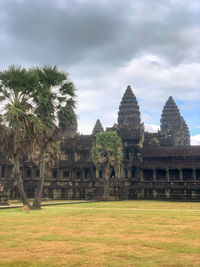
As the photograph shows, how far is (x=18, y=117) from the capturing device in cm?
2970

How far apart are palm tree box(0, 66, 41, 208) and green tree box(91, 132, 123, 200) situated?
71.0ft

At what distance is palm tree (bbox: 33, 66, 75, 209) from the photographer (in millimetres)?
31953

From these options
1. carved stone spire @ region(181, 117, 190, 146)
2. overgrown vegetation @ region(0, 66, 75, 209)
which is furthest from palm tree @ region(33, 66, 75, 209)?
carved stone spire @ region(181, 117, 190, 146)

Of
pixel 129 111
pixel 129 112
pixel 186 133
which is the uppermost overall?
pixel 129 111

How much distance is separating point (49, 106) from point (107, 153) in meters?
20.1

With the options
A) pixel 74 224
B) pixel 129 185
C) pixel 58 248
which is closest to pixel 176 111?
pixel 129 185

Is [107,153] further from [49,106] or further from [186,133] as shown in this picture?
[186,133]

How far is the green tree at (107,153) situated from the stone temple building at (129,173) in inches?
108

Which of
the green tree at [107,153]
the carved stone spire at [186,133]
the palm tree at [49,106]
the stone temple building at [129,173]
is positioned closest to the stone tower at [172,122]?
the carved stone spire at [186,133]

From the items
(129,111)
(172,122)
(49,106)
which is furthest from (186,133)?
(49,106)

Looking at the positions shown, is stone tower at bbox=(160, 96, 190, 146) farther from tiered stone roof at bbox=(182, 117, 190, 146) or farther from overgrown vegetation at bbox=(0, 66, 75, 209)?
overgrown vegetation at bbox=(0, 66, 75, 209)

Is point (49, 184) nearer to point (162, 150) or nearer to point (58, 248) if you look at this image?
point (162, 150)

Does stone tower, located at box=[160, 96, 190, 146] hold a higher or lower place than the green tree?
higher

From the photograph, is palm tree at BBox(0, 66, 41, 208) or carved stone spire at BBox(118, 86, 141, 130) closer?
palm tree at BBox(0, 66, 41, 208)
